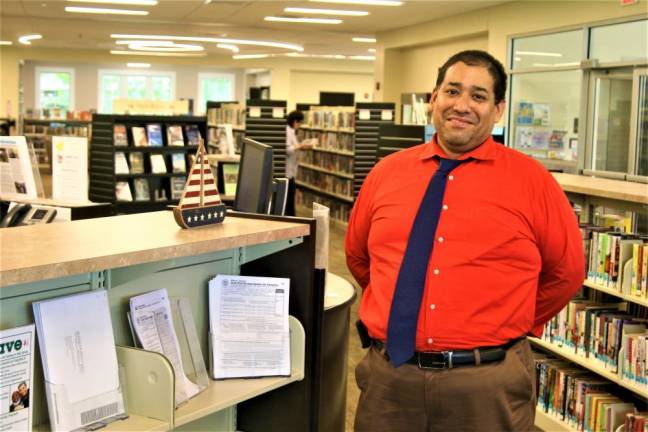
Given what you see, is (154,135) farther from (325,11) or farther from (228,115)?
(228,115)

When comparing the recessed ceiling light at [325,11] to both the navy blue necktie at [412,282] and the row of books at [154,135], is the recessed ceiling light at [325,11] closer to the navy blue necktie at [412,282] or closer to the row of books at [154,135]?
the row of books at [154,135]

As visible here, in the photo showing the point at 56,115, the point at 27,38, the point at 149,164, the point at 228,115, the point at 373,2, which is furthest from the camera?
the point at 56,115

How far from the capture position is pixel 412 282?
227cm

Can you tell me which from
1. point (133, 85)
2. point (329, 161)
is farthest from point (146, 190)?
point (133, 85)

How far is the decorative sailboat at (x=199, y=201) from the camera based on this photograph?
2451 mm

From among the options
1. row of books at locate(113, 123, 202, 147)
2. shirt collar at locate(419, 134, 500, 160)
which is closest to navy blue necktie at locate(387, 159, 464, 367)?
shirt collar at locate(419, 134, 500, 160)

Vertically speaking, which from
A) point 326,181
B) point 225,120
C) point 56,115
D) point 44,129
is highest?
point 56,115

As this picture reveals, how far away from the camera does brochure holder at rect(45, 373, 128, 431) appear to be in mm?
1991

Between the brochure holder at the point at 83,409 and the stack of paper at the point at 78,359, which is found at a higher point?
the stack of paper at the point at 78,359

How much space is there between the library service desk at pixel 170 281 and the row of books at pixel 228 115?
11639 millimetres

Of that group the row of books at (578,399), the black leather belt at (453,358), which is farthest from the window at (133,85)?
the black leather belt at (453,358)

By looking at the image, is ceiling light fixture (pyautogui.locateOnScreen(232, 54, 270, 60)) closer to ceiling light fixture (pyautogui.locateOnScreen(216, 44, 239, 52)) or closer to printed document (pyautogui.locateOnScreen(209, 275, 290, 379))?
ceiling light fixture (pyautogui.locateOnScreen(216, 44, 239, 52))

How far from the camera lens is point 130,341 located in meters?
2.38

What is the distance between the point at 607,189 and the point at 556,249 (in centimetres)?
188
